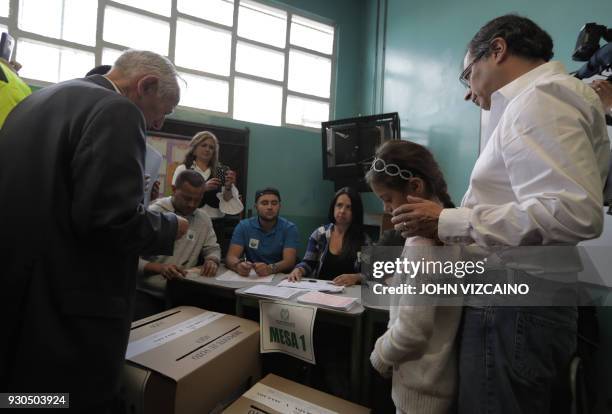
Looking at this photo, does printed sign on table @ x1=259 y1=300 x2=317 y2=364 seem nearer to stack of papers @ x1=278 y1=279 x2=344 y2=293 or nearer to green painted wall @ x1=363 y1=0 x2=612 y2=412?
stack of papers @ x1=278 y1=279 x2=344 y2=293

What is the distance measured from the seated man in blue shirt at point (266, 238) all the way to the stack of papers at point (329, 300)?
0.84 meters

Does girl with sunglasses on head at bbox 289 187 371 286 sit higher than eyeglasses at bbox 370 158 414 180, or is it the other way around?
eyeglasses at bbox 370 158 414 180

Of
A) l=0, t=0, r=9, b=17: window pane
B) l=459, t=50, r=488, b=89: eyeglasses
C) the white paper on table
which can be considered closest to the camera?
l=459, t=50, r=488, b=89: eyeglasses

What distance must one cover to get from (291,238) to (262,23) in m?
2.83

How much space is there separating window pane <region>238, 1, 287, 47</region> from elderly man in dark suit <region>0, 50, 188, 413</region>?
138 inches

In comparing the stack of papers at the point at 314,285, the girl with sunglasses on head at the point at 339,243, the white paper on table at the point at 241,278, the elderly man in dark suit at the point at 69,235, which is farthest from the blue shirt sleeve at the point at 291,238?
the elderly man in dark suit at the point at 69,235

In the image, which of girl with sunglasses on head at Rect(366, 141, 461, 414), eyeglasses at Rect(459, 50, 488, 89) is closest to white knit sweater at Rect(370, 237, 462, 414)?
girl with sunglasses on head at Rect(366, 141, 461, 414)

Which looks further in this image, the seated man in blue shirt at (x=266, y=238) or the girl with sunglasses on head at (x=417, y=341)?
the seated man in blue shirt at (x=266, y=238)

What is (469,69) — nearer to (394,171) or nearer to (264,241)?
(394,171)

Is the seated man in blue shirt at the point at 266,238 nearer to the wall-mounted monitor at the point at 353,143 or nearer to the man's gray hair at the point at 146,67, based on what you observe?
the wall-mounted monitor at the point at 353,143

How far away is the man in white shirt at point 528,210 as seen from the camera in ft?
1.93

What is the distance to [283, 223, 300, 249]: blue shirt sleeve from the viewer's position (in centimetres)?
243

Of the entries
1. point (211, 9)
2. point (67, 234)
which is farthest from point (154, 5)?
point (67, 234)

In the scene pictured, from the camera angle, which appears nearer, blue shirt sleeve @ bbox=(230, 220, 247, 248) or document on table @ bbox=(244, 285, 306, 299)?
document on table @ bbox=(244, 285, 306, 299)
